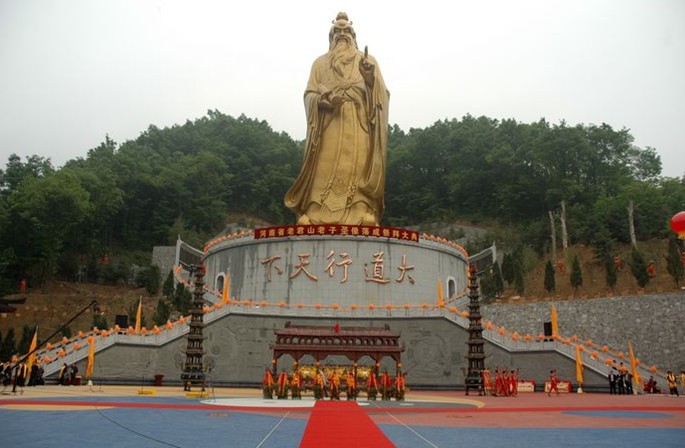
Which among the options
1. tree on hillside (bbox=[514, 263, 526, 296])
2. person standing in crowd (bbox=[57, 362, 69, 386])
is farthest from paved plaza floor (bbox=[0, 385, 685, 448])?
tree on hillside (bbox=[514, 263, 526, 296])

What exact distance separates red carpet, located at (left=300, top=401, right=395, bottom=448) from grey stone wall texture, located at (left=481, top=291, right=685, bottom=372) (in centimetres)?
1545

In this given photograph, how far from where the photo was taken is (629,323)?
21.5m

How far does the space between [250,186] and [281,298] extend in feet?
101

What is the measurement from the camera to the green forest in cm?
3584

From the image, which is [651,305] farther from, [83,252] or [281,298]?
[83,252]

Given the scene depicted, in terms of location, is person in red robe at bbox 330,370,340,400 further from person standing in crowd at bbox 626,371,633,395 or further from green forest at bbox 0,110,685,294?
green forest at bbox 0,110,685,294

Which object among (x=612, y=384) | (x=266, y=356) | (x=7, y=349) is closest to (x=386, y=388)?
(x=612, y=384)

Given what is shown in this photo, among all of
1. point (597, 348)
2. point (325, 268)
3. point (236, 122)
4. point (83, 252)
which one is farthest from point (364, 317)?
point (236, 122)

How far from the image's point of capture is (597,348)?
64.2 ft

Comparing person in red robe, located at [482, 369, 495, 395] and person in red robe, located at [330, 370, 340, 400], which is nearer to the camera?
person in red robe, located at [330, 370, 340, 400]

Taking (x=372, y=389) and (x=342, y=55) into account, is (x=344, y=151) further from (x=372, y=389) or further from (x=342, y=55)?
(x=372, y=389)

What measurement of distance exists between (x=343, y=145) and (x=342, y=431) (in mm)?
22556

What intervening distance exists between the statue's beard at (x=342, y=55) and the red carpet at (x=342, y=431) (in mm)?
22642

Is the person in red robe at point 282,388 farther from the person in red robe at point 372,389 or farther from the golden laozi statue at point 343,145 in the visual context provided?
the golden laozi statue at point 343,145
